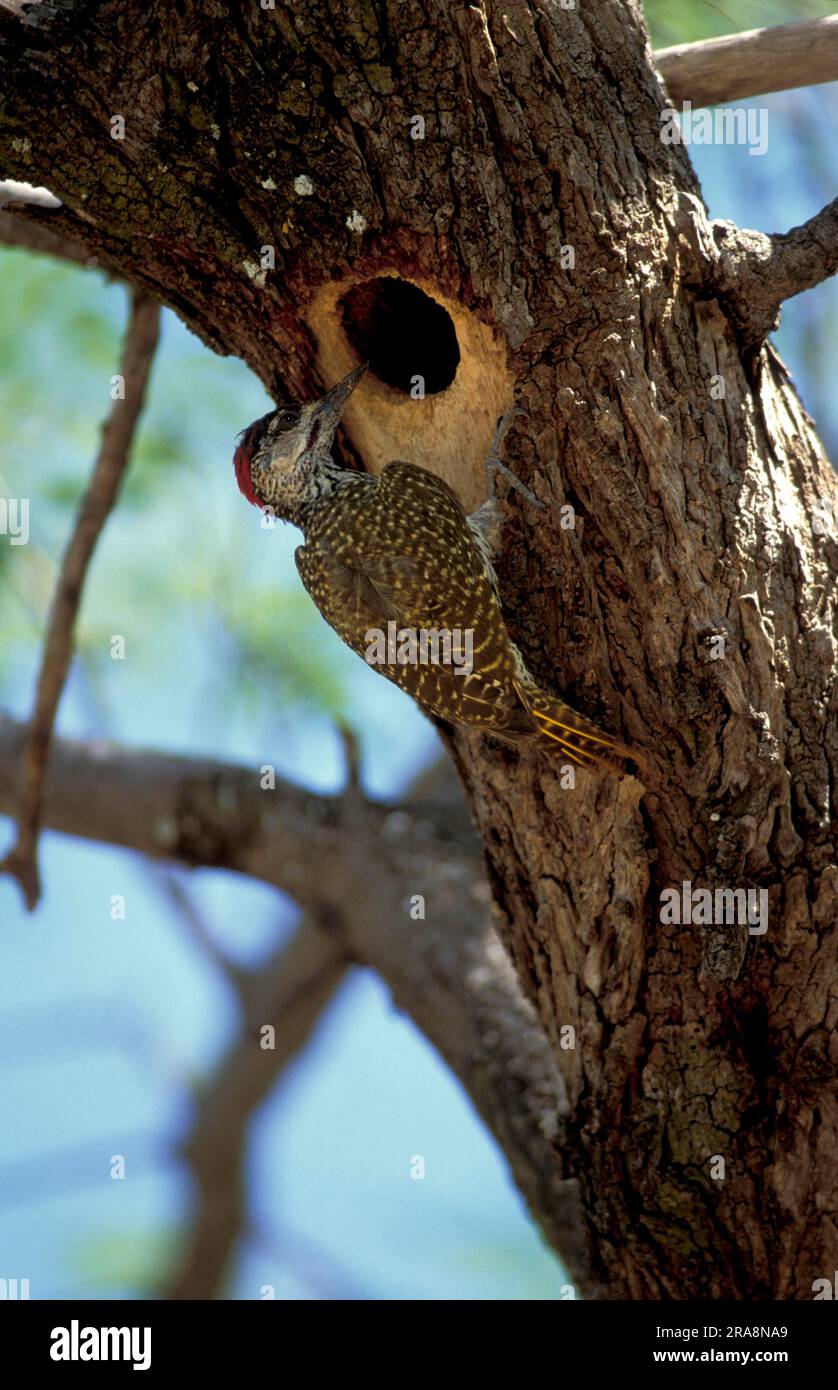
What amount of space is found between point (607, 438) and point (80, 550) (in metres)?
2.26

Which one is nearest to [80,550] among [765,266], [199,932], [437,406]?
[437,406]

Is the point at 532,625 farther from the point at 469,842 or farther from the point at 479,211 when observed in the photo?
the point at 469,842

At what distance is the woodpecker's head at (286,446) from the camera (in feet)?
13.1

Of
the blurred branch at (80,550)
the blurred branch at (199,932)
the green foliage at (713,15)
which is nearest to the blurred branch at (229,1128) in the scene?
the blurred branch at (199,932)

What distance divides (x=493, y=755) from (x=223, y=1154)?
601cm

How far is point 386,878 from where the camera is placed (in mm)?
5605

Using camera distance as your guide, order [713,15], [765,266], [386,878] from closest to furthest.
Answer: [765,266] < [713,15] < [386,878]

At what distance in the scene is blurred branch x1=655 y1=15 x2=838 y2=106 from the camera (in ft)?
12.9

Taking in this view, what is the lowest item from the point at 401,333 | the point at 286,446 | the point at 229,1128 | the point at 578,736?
the point at 229,1128

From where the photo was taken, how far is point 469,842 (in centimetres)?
586

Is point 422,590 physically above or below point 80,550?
below

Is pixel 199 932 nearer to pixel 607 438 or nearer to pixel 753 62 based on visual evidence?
pixel 607 438

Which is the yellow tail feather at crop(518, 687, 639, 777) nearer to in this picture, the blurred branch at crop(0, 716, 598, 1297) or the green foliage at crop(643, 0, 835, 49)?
the blurred branch at crop(0, 716, 598, 1297)

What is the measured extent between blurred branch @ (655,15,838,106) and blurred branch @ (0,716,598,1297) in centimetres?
294
